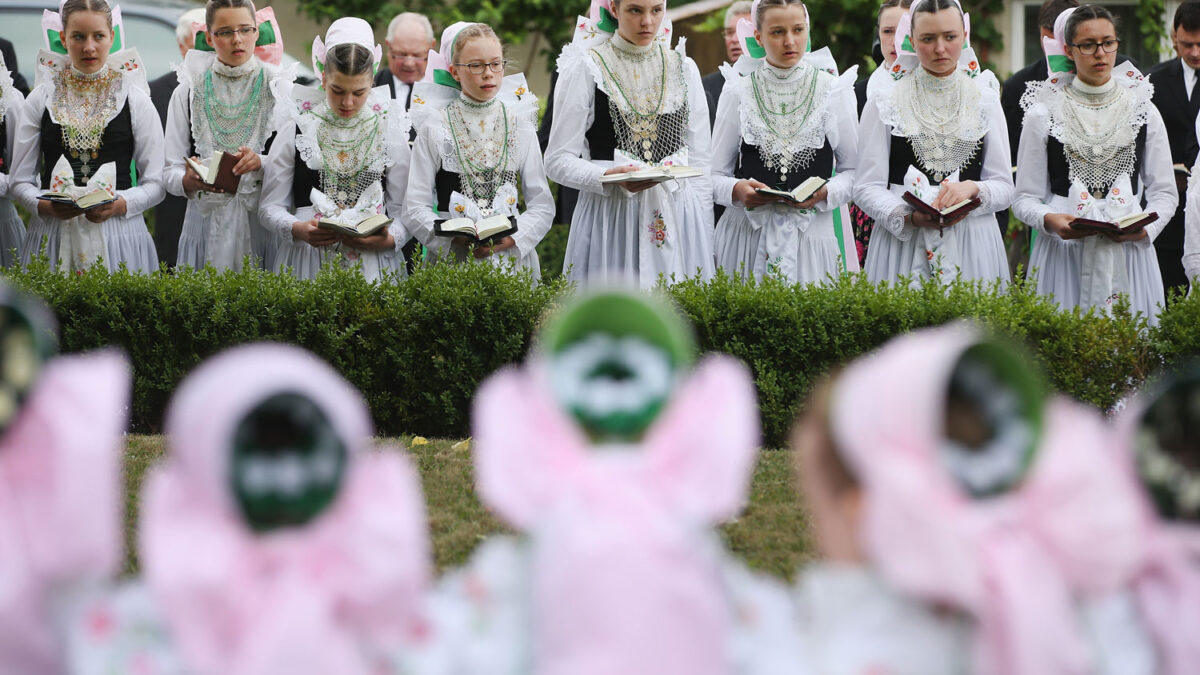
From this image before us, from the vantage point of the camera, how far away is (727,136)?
6.79 metres

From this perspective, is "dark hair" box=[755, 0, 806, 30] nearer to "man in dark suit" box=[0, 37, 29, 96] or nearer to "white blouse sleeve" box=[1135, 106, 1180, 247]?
"white blouse sleeve" box=[1135, 106, 1180, 247]

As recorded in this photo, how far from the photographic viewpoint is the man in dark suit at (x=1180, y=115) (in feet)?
23.9

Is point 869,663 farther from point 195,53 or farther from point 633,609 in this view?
point 195,53

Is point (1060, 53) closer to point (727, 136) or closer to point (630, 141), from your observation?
point (727, 136)

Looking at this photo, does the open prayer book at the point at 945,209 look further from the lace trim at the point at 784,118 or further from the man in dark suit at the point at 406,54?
the man in dark suit at the point at 406,54

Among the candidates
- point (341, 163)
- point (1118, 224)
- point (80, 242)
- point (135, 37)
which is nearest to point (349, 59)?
point (341, 163)

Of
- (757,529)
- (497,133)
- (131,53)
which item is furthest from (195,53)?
(757,529)

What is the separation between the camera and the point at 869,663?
197 cm

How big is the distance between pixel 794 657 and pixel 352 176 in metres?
4.94

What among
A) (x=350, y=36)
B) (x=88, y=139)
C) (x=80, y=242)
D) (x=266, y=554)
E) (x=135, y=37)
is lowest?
(x=266, y=554)

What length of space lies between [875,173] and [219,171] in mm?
3014

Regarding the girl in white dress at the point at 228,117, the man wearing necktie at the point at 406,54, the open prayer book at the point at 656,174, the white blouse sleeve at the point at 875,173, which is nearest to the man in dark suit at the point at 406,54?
the man wearing necktie at the point at 406,54

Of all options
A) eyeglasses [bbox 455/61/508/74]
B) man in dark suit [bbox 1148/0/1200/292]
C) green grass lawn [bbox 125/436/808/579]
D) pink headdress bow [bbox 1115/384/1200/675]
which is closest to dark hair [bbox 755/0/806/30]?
eyeglasses [bbox 455/61/508/74]

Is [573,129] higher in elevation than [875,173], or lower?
higher
